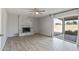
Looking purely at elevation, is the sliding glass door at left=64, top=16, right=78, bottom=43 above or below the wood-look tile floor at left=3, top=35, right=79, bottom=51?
above

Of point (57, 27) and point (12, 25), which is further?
point (12, 25)

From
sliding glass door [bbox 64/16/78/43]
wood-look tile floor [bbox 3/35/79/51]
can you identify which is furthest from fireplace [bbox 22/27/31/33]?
sliding glass door [bbox 64/16/78/43]

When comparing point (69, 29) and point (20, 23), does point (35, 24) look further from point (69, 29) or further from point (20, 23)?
point (69, 29)

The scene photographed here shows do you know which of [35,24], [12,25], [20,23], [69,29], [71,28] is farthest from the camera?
[35,24]

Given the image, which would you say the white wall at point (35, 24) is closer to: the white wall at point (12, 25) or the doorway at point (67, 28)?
the white wall at point (12, 25)

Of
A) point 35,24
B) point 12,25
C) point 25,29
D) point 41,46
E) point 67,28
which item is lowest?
point 41,46

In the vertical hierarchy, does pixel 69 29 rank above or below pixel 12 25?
below

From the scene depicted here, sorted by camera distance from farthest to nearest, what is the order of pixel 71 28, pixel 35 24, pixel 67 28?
1. pixel 35 24
2. pixel 67 28
3. pixel 71 28

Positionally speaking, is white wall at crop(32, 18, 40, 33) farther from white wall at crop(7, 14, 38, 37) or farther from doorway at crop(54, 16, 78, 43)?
doorway at crop(54, 16, 78, 43)

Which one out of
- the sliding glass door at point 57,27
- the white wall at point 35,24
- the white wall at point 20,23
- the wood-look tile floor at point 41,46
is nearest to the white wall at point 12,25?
the white wall at point 20,23

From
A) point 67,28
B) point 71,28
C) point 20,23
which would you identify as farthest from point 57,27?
point 20,23
